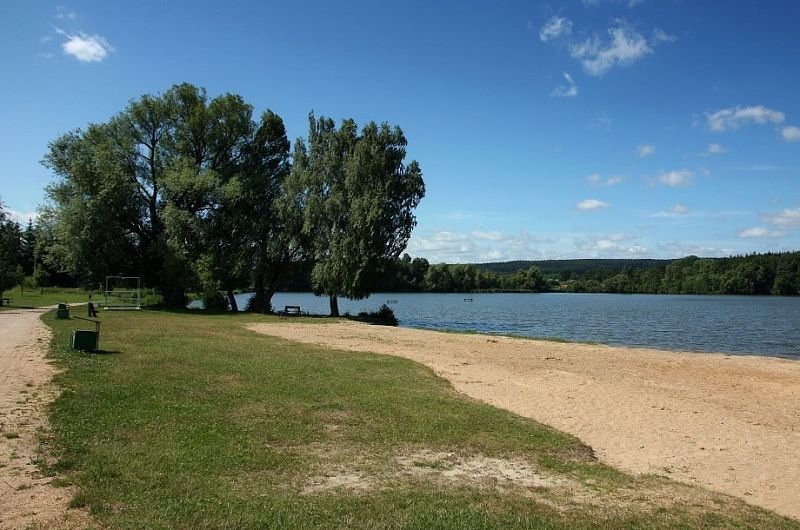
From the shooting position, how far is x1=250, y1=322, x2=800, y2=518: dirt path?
27.7 feet

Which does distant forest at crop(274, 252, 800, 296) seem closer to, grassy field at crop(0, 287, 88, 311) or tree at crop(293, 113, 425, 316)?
grassy field at crop(0, 287, 88, 311)

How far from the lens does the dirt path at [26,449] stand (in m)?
5.28

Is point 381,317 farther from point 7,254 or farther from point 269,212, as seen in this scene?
point 7,254

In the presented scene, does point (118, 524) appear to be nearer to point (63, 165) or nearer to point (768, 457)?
point (768, 457)

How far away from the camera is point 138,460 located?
6871 millimetres

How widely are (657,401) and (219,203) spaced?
35.4 metres

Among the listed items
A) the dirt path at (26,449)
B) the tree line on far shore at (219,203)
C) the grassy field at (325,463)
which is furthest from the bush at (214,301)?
the grassy field at (325,463)

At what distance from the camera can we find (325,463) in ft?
24.1

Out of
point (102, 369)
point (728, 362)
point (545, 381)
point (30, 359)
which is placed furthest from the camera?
point (728, 362)

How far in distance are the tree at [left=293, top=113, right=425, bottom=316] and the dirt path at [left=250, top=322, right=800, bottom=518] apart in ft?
49.1

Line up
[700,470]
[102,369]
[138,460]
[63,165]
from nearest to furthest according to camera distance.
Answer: [138,460], [700,470], [102,369], [63,165]

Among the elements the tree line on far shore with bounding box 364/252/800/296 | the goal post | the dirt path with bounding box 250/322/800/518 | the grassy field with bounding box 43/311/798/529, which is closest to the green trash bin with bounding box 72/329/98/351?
the grassy field with bounding box 43/311/798/529

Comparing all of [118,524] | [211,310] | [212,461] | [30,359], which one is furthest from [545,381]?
[211,310]

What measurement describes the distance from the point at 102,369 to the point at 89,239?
2787 centimetres
